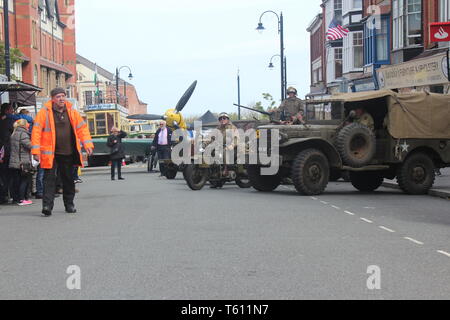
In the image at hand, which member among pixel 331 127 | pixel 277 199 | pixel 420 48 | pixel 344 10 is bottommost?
pixel 277 199

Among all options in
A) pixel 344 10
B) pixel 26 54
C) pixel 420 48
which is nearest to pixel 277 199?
pixel 420 48

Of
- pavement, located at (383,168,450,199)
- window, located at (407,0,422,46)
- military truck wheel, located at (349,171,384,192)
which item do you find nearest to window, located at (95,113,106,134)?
window, located at (407,0,422,46)

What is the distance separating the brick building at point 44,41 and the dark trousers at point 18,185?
36019 mm

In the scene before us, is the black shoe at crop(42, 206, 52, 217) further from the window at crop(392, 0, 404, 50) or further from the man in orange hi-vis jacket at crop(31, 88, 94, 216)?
the window at crop(392, 0, 404, 50)

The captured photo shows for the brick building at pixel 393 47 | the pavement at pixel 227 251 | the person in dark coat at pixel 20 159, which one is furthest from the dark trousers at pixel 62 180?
the brick building at pixel 393 47

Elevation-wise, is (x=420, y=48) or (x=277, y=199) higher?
(x=420, y=48)

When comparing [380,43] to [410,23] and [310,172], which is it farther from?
[310,172]

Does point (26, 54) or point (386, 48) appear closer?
point (386, 48)

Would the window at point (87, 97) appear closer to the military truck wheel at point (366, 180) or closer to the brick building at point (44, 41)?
the brick building at point (44, 41)

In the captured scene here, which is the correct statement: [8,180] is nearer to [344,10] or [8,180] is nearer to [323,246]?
[323,246]
